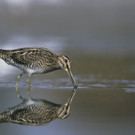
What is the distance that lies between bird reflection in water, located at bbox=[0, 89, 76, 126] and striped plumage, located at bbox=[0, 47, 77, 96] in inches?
80.4

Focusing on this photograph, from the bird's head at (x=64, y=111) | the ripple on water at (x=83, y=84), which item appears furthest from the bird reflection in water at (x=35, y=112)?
the ripple on water at (x=83, y=84)

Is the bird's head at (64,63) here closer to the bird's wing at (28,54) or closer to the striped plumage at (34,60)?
the striped plumage at (34,60)

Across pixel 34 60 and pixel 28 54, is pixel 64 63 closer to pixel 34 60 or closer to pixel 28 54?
pixel 34 60

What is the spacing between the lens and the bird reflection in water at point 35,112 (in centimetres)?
392

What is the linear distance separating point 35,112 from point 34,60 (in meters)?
2.92

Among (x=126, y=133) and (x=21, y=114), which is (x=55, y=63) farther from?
(x=126, y=133)

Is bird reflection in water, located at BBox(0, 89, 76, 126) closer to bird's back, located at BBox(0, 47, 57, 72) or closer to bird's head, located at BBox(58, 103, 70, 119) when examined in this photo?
bird's head, located at BBox(58, 103, 70, 119)

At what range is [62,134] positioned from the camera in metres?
3.38

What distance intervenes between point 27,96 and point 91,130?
2.22 meters

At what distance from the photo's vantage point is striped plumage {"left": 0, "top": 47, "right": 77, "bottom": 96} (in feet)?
23.2

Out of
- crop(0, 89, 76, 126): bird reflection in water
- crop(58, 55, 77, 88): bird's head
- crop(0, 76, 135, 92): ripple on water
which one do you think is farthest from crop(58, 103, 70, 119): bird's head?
crop(58, 55, 77, 88): bird's head

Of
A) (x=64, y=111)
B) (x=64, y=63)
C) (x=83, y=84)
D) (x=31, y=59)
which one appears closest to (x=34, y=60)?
(x=31, y=59)

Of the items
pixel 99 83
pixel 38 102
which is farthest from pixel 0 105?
pixel 99 83

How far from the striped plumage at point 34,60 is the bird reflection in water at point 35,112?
2043 mm
